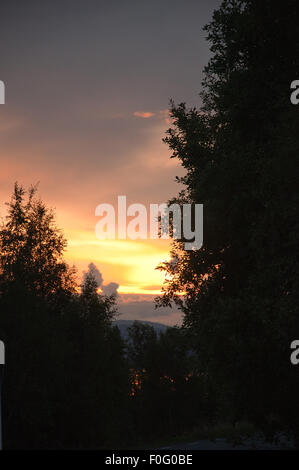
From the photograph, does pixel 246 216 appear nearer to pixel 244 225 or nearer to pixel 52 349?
pixel 244 225

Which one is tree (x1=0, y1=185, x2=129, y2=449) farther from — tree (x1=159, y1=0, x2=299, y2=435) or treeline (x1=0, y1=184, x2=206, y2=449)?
tree (x1=159, y1=0, x2=299, y2=435)

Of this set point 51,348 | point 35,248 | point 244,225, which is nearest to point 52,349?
point 51,348

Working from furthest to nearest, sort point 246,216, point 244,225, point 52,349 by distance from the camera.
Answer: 1. point 52,349
2. point 244,225
3. point 246,216

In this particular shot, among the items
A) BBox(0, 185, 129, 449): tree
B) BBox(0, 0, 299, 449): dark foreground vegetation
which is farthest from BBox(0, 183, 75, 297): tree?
BBox(0, 0, 299, 449): dark foreground vegetation

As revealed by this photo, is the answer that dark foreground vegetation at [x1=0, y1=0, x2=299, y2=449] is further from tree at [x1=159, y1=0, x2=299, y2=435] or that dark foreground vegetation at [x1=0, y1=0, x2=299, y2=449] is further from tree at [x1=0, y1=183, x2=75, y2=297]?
tree at [x1=0, y1=183, x2=75, y2=297]

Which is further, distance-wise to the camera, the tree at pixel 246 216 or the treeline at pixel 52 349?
the treeline at pixel 52 349

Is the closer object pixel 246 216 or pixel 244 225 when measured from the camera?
pixel 246 216

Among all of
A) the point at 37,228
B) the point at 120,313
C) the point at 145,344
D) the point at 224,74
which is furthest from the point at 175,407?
the point at 224,74

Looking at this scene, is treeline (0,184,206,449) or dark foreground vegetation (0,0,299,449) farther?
treeline (0,184,206,449)

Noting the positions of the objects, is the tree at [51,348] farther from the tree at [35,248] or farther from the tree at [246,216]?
the tree at [246,216]

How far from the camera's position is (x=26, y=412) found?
28.5 meters

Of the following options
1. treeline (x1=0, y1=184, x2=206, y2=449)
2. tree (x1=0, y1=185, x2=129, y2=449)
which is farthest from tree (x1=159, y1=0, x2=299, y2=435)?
tree (x1=0, y1=185, x2=129, y2=449)

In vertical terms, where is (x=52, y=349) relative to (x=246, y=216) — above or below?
below

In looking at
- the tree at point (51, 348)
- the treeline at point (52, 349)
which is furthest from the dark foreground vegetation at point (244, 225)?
the tree at point (51, 348)
